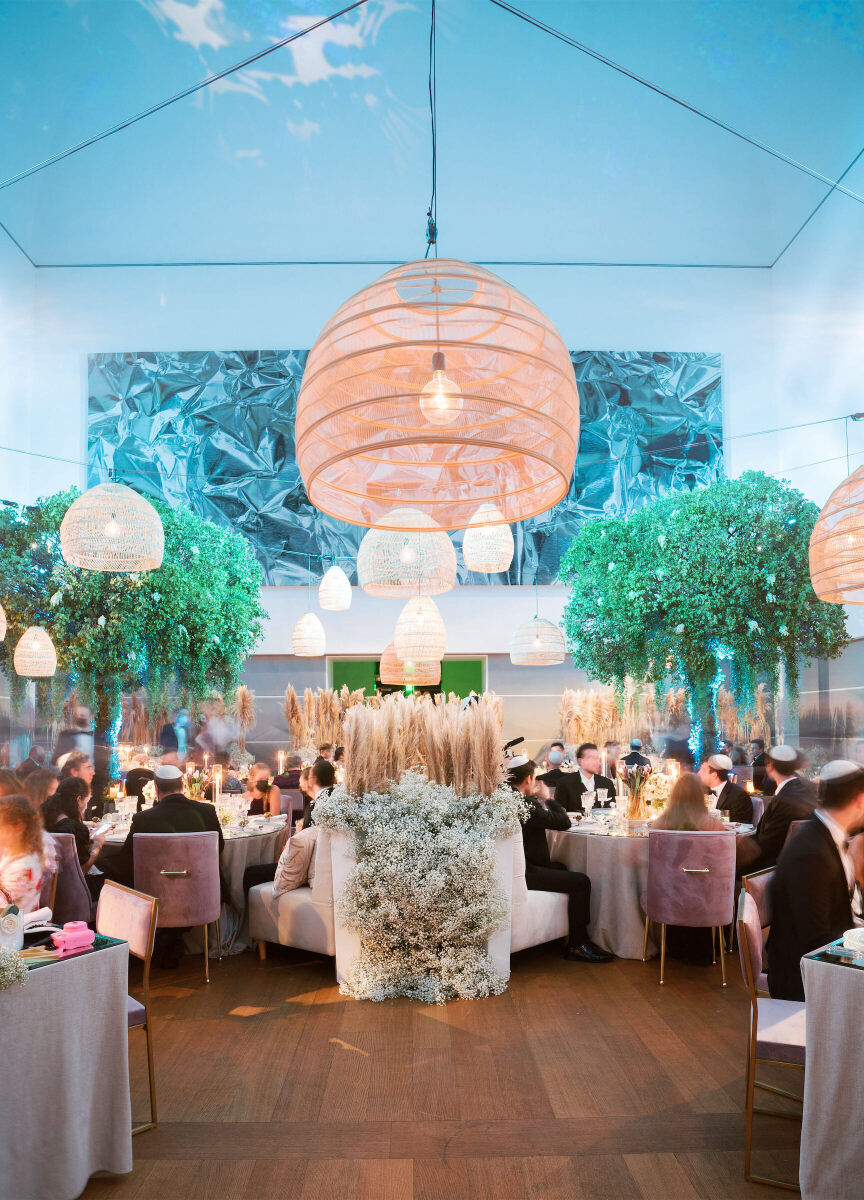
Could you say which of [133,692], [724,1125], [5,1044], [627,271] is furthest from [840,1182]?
[627,271]

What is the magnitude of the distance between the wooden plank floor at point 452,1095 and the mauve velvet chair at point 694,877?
1.33ft

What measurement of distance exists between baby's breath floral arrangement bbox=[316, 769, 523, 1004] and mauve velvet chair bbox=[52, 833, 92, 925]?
4.54 feet

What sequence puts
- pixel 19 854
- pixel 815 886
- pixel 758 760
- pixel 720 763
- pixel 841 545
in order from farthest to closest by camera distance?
pixel 758 760, pixel 720 763, pixel 841 545, pixel 19 854, pixel 815 886

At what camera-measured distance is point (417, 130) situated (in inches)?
415

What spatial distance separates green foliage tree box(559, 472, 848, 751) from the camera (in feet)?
36.0

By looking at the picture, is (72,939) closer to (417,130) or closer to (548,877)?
(548,877)

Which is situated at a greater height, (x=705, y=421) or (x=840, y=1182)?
(x=705, y=421)

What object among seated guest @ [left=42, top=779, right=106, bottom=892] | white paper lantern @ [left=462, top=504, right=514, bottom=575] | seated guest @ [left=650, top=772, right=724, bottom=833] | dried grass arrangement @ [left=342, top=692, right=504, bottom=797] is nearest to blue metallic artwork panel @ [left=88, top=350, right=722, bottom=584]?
white paper lantern @ [left=462, top=504, right=514, bottom=575]

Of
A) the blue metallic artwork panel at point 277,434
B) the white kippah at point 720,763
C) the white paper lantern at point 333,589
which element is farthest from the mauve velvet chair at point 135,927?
the blue metallic artwork panel at point 277,434

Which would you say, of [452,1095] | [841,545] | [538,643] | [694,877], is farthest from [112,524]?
[538,643]

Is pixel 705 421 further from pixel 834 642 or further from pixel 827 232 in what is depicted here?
pixel 834 642

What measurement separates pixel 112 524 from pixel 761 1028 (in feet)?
16.1

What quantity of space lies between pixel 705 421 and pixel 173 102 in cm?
842

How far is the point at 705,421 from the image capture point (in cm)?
1311
